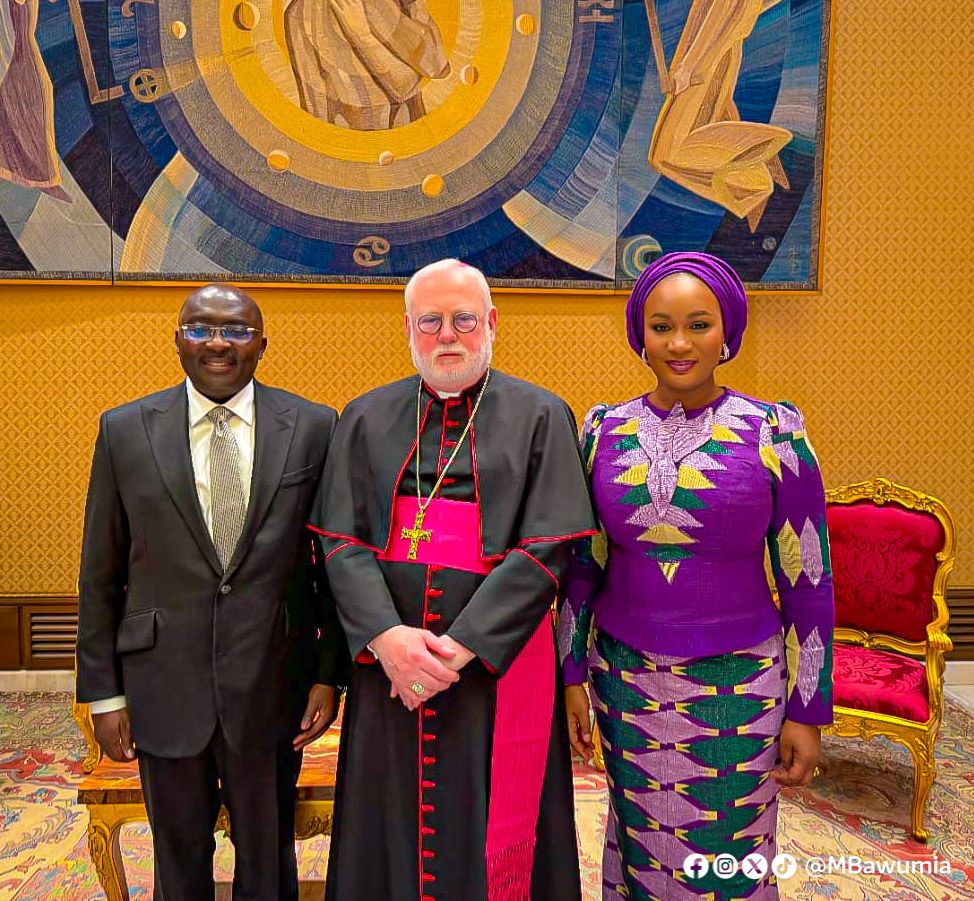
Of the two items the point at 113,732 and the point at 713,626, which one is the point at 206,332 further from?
the point at 713,626

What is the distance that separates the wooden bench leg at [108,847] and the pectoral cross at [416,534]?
1.38 metres

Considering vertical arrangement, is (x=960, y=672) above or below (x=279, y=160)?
below

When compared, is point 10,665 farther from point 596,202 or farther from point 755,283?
point 755,283

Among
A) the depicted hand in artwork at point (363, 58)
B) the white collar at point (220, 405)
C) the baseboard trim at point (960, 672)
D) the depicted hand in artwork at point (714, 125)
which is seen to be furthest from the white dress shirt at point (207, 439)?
the baseboard trim at point (960, 672)

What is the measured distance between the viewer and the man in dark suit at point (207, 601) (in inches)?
71.5

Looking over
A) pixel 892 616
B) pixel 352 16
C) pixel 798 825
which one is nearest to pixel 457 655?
pixel 798 825

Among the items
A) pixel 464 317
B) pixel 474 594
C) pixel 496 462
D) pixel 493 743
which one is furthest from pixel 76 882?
A: pixel 464 317

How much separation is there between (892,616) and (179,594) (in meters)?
3.08

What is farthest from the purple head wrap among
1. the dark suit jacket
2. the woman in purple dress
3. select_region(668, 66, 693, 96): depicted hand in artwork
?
select_region(668, 66, 693, 96): depicted hand in artwork

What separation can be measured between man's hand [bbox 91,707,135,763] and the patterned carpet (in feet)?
3.59

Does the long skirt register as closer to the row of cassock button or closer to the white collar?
the row of cassock button

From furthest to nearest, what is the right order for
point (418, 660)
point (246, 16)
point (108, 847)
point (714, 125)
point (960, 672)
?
point (960, 672)
point (714, 125)
point (246, 16)
point (108, 847)
point (418, 660)

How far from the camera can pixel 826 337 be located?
447cm

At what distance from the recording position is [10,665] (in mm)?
4402
